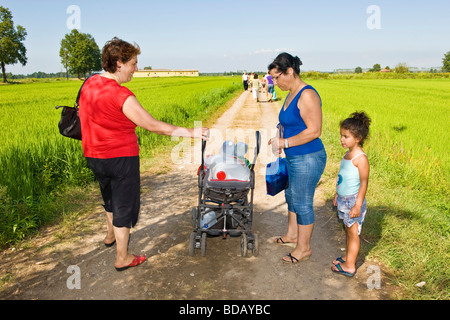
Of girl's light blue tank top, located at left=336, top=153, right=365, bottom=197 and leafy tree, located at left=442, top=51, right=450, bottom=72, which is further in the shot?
leafy tree, located at left=442, top=51, right=450, bottom=72

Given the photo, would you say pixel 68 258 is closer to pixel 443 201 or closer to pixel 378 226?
pixel 378 226

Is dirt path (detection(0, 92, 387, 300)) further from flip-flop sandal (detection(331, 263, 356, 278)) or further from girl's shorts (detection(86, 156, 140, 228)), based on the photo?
girl's shorts (detection(86, 156, 140, 228))

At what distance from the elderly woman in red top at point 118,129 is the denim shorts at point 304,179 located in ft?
3.15

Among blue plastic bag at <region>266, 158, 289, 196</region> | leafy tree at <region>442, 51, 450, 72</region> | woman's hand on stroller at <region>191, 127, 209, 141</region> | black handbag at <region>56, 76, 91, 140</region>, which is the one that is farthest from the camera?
leafy tree at <region>442, 51, 450, 72</region>

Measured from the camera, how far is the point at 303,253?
3309 millimetres

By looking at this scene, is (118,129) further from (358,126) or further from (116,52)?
(358,126)

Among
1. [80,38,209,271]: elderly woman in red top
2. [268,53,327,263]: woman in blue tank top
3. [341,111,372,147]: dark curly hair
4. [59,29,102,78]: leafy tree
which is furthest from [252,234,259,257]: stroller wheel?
[59,29,102,78]: leafy tree

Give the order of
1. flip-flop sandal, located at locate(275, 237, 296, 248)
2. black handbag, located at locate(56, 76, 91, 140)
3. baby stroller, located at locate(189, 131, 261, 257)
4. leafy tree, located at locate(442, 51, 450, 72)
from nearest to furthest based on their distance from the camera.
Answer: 1. black handbag, located at locate(56, 76, 91, 140)
2. baby stroller, located at locate(189, 131, 261, 257)
3. flip-flop sandal, located at locate(275, 237, 296, 248)
4. leafy tree, located at locate(442, 51, 450, 72)

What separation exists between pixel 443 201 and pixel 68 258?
5.06 m

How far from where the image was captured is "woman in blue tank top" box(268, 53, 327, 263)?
2.78m

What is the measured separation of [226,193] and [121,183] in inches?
39.6

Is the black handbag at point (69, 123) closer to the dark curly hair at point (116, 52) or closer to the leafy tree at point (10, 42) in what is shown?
the dark curly hair at point (116, 52)

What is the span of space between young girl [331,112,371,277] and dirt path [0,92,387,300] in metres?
0.35
